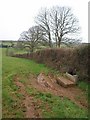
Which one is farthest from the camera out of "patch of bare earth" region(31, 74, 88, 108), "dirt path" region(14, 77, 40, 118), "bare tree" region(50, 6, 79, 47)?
"bare tree" region(50, 6, 79, 47)

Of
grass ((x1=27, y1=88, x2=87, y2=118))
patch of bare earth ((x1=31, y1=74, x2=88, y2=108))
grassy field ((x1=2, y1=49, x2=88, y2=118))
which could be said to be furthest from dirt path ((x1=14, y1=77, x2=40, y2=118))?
patch of bare earth ((x1=31, y1=74, x2=88, y2=108))

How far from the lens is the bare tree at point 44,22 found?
108 ft

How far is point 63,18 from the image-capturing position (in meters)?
31.9

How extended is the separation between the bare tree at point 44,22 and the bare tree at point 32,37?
0.83 metres

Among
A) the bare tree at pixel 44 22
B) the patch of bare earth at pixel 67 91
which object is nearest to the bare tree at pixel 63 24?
the bare tree at pixel 44 22

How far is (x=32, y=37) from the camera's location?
34781 millimetres

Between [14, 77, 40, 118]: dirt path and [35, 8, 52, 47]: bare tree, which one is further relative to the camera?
[35, 8, 52, 47]: bare tree

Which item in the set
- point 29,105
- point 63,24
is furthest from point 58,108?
point 63,24

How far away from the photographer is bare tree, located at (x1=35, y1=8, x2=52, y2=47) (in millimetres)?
32781

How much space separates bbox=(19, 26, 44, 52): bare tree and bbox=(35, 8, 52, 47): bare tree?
835mm

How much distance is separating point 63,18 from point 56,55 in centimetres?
1684

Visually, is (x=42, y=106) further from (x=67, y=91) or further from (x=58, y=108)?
(x=67, y=91)

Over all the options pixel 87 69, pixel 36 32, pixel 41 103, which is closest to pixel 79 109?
pixel 41 103

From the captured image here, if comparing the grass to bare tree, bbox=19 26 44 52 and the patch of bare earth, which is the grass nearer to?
the patch of bare earth
